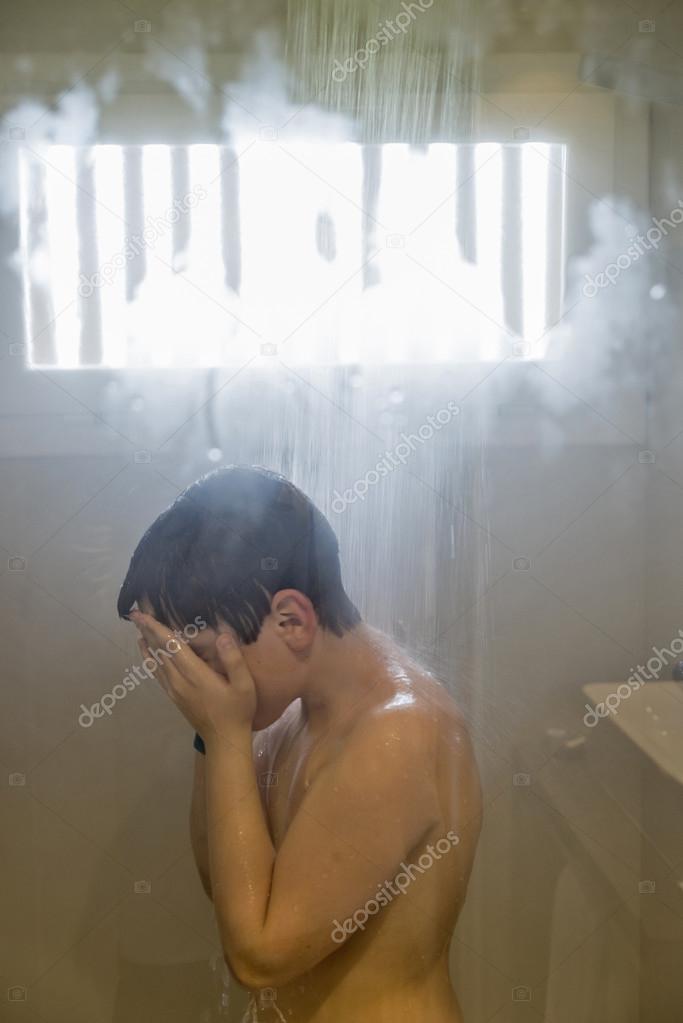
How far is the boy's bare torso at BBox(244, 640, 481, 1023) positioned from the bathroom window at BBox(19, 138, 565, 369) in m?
0.31

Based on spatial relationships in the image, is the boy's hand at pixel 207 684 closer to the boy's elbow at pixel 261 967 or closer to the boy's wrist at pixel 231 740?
the boy's wrist at pixel 231 740

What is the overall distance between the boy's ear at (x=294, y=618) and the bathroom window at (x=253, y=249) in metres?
0.22

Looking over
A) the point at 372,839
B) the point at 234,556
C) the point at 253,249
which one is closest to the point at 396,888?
the point at 372,839

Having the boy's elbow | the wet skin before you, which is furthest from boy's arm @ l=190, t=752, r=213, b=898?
the boy's elbow

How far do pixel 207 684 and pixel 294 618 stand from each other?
9 centimetres

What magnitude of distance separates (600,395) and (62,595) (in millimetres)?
540

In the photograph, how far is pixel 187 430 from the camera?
33.8 inches

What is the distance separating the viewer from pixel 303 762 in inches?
32.1

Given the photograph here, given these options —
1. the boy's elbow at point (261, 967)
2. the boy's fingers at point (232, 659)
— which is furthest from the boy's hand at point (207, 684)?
the boy's elbow at point (261, 967)

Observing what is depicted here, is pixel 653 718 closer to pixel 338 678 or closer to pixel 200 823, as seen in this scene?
pixel 338 678

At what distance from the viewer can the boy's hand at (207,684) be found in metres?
0.77

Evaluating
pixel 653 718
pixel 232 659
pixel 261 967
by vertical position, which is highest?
pixel 232 659

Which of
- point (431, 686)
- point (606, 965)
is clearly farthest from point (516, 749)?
point (606, 965)

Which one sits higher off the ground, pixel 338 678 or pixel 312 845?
pixel 338 678
